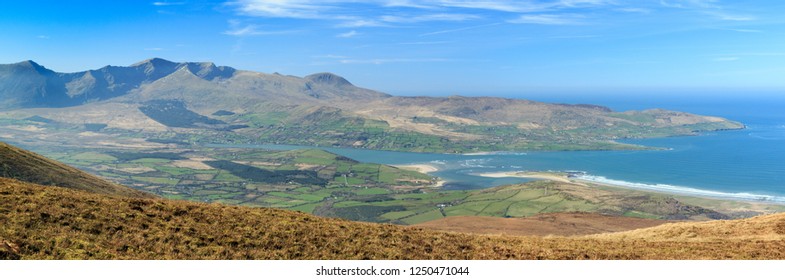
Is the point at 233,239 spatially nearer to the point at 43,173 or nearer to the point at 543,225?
the point at 43,173

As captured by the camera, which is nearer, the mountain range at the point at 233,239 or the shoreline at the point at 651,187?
the mountain range at the point at 233,239

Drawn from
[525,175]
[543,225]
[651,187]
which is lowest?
[525,175]

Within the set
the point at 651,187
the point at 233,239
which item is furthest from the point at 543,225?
the point at 651,187

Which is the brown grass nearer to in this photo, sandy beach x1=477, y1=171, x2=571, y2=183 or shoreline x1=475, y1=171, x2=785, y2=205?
shoreline x1=475, y1=171, x2=785, y2=205

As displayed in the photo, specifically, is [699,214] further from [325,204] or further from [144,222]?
[144,222]

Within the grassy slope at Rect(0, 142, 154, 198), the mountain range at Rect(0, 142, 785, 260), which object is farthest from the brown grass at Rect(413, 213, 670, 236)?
the grassy slope at Rect(0, 142, 154, 198)

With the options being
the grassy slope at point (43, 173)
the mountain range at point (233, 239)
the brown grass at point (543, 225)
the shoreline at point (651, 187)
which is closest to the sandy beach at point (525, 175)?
the shoreline at point (651, 187)

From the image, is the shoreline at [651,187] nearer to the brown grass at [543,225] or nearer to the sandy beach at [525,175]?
the sandy beach at [525,175]
